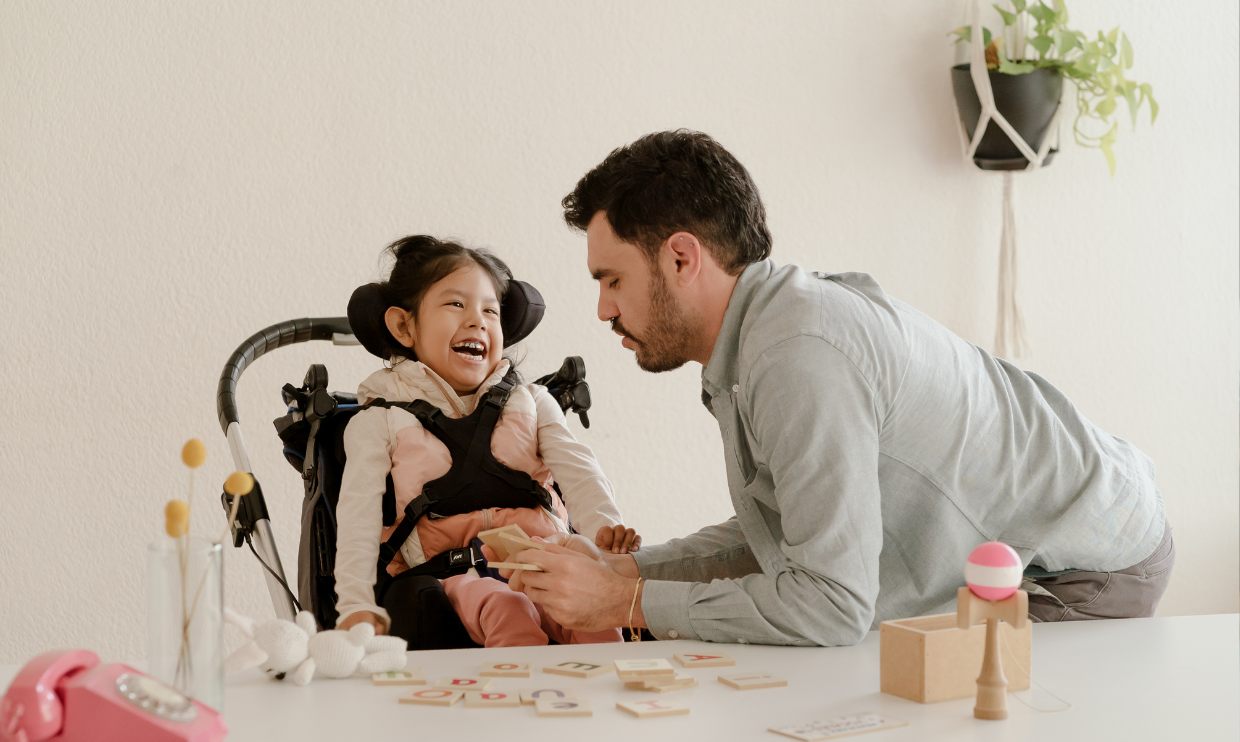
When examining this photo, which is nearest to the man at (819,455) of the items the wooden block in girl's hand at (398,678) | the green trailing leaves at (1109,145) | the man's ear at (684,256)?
the man's ear at (684,256)

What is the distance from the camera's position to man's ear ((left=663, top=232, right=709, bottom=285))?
59.3 inches

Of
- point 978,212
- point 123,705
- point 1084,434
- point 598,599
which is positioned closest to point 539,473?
point 598,599

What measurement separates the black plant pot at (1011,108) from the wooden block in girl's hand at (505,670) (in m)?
2.38

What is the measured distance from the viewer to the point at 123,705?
0.73m

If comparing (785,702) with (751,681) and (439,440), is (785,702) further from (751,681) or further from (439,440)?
(439,440)

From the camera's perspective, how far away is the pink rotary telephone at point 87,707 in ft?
2.34

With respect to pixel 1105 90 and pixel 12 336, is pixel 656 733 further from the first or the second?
pixel 1105 90

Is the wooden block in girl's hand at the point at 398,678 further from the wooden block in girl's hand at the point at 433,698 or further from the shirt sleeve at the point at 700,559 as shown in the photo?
the shirt sleeve at the point at 700,559

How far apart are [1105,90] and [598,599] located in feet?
8.10

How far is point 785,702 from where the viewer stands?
A: 98 centimetres

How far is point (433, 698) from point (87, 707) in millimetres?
325

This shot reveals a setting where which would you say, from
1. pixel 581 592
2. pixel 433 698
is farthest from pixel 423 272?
pixel 433 698

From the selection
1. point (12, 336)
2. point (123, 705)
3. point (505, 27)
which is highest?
point (505, 27)

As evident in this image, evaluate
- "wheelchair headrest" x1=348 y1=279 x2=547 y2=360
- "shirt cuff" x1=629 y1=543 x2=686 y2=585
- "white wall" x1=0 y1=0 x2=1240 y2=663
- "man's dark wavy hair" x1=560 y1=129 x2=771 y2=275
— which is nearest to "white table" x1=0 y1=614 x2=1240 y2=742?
"shirt cuff" x1=629 y1=543 x2=686 y2=585
